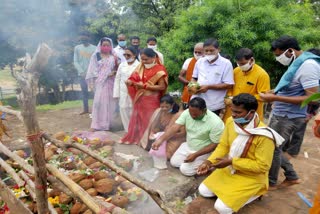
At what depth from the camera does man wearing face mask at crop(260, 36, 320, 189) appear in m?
3.17

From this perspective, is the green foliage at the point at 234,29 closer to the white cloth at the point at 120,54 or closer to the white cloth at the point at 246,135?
the white cloth at the point at 120,54

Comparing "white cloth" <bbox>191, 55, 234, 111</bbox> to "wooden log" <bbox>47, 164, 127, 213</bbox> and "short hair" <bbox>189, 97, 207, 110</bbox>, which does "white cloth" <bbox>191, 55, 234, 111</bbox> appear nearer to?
"short hair" <bbox>189, 97, 207, 110</bbox>

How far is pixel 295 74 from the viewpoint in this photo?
3277 millimetres

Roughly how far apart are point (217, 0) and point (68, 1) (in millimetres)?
6478

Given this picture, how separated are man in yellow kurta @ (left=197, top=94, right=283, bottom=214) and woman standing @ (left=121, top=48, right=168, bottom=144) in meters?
1.80

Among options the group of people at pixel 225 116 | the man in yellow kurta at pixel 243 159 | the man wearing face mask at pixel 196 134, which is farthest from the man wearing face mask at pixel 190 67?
the man in yellow kurta at pixel 243 159

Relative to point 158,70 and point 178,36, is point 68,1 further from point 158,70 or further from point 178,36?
point 158,70

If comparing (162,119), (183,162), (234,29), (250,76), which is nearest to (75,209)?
(183,162)

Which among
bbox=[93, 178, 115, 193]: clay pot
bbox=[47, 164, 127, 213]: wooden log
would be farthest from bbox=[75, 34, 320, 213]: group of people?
bbox=[47, 164, 127, 213]: wooden log

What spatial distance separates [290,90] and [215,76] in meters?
1.14

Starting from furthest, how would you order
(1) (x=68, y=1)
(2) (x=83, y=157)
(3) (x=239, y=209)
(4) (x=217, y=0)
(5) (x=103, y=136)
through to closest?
(1) (x=68, y=1) < (4) (x=217, y=0) < (5) (x=103, y=136) < (2) (x=83, y=157) < (3) (x=239, y=209)

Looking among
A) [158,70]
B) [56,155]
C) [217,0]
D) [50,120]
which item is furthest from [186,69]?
[50,120]

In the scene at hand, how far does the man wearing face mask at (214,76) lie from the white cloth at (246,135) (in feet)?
4.05

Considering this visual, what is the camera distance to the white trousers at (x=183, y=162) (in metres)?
3.81
